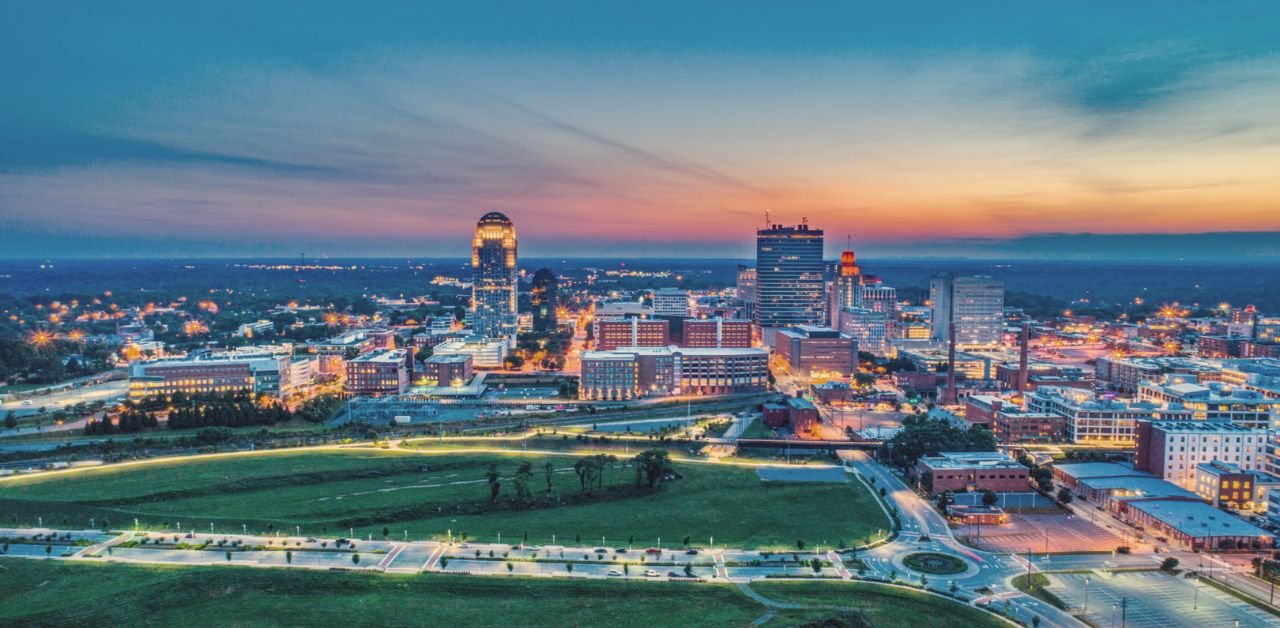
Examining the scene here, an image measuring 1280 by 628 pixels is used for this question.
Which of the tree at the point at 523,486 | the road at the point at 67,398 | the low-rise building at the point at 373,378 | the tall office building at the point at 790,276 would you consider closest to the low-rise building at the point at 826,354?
the tall office building at the point at 790,276

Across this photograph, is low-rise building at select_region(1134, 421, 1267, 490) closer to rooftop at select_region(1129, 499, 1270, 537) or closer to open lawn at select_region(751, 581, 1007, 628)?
rooftop at select_region(1129, 499, 1270, 537)

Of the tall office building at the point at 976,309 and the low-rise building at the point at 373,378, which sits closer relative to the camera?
the low-rise building at the point at 373,378

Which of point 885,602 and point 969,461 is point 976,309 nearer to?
point 969,461

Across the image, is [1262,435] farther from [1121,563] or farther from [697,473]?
[697,473]

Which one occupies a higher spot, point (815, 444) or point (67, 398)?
point (67, 398)

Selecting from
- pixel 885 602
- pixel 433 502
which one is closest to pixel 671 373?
pixel 433 502

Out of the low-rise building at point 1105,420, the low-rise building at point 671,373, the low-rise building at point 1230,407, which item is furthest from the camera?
the low-rise building at point 671,373

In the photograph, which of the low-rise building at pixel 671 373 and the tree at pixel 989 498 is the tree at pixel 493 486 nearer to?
the tree at pixel 989 498
